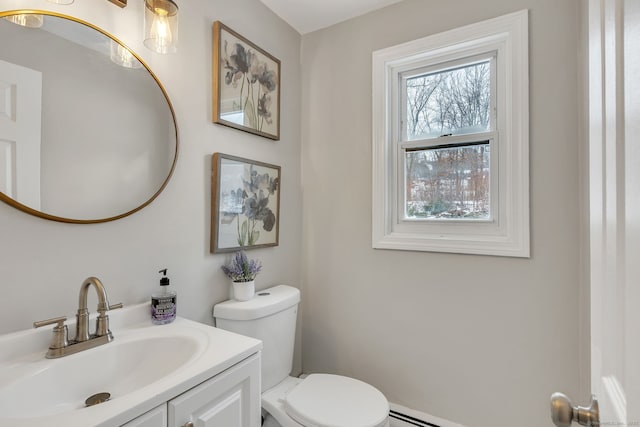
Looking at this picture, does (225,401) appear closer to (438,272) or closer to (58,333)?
(58,333)

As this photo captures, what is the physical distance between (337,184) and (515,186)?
0.87 meters

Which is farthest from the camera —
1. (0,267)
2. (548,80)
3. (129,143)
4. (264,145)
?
(264,145)

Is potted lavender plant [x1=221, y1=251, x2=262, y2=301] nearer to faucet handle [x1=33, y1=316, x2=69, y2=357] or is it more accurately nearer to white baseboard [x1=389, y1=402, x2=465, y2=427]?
faucet handle [x1=33, y1=316, x2=69, y2=357]

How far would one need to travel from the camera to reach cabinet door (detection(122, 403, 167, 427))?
686 mm

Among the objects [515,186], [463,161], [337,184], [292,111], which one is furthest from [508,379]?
[292,111]

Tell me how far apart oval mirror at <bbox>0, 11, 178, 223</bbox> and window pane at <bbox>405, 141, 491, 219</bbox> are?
1170mm

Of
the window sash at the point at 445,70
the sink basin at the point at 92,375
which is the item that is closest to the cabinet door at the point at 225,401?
the sink basin at the point at 92,375

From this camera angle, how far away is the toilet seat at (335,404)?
1180 millimetres

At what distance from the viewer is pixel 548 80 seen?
1.36m

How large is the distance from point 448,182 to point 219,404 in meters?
1.36

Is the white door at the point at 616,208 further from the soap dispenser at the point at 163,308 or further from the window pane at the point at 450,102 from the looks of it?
the soap dispenser at the point at 163,308

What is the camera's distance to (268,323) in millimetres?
1431

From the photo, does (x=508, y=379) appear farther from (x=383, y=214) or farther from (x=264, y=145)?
(x=264, y=145)

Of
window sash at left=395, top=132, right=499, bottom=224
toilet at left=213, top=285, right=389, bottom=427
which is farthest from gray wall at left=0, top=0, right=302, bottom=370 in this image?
window sash at left=395, top=132, right=499, bottom=224
